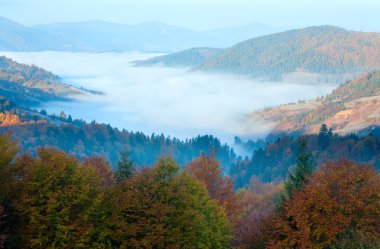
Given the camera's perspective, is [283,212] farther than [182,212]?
Yes

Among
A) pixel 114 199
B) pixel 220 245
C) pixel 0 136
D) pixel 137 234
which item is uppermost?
pixel 0 136

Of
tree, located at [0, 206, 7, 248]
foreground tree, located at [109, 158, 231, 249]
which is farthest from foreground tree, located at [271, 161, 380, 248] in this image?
tree, located at [0, 206, 7, 248]

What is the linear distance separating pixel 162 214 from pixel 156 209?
665 mm

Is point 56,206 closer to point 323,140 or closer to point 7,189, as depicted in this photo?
point 7,189

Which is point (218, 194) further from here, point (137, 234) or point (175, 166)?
point (137, 234)

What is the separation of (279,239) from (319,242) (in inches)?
134

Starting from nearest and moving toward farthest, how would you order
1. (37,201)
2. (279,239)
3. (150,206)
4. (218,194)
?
1. (37,201)
2. (150,206)
3. (279,239)
4. (218,194)

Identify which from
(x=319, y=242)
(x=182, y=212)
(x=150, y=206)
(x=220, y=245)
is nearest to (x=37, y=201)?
(x=150, y=206)

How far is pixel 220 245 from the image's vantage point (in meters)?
43.8

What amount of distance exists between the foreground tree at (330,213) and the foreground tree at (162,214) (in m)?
6.33

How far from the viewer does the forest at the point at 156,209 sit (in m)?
35.6

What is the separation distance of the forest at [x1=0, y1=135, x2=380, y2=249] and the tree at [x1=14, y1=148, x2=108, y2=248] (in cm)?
7

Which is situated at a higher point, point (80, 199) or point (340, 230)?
point (80, 199)

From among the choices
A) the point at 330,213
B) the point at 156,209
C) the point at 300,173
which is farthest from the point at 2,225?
the point at 300,173
